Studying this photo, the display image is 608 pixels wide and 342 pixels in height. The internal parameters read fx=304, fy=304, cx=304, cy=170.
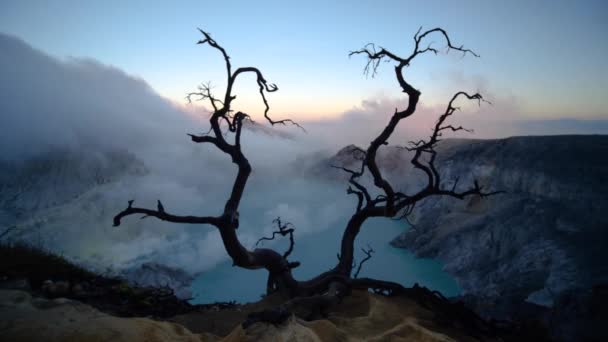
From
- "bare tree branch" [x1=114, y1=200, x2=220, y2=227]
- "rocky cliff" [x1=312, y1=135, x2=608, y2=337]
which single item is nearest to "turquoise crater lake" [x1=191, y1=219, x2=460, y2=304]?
"rocky cliff" [x1=312, y1=135, x2=608, y2=337]

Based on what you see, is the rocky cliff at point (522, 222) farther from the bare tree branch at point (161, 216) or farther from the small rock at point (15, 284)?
the small rock at point (15, 284)

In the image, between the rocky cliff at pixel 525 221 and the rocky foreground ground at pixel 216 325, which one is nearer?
the rocky foreground ground at pixel 216 325

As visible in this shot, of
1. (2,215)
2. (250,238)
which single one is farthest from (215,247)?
(2,215)

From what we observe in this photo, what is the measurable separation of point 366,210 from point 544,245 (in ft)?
67.0

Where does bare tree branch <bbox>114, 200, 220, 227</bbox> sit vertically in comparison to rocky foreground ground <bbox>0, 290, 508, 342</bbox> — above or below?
above

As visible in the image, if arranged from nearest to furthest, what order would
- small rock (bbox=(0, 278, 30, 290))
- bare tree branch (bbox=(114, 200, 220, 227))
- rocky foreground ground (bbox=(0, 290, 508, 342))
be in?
rocky foreground ground (bbox=(0, 290, 508, 342)) → bare tree branch (bbox=(114, 200, 220, 227)) → small rock (bbox=(0, 278, 30, 290))

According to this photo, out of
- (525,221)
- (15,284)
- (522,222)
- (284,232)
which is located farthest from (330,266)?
(15,284)

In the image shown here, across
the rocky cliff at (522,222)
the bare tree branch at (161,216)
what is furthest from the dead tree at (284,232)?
the rocky cliff at (522,222)

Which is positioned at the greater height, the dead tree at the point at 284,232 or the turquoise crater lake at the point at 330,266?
the dead tree at the point at 284,232

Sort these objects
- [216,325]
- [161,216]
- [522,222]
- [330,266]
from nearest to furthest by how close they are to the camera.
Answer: [161,216] < [216,325] < [522,222] < [330,266]

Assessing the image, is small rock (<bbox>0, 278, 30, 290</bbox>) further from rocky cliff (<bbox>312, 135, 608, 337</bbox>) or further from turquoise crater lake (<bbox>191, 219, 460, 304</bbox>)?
turquoise crater lake (<bbox>191, 219, 460, 304</bbox>)

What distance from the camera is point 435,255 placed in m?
29.9

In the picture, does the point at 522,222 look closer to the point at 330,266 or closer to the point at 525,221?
the point at 525,221

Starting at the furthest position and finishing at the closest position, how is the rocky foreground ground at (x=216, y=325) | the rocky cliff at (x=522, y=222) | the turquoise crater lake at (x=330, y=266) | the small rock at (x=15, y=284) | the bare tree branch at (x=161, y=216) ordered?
1. the turquoise crater lake at (x=330, y=266)
2. the rocky cliff at (x=522, y=222)
3. the small rock at (x=15, y=284)
4. the bare tree branch at (x=161, y=216)
5. the rocky foreground ground at (x=216, y=325)
